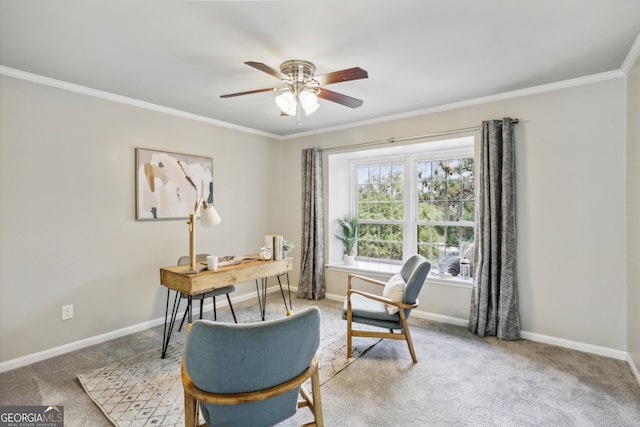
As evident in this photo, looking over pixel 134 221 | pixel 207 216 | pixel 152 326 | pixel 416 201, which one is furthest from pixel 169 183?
pixel 416 201

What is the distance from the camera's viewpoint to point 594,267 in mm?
2783

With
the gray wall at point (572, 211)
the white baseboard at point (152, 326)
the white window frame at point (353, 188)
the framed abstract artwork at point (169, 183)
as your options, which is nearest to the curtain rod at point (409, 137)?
the white window frame at point (353, 188)

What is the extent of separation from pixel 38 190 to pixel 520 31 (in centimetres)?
381

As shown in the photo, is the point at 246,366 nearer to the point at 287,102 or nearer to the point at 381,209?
the point at 287,102

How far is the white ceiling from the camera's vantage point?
1.82 meters

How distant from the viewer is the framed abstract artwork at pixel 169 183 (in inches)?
132

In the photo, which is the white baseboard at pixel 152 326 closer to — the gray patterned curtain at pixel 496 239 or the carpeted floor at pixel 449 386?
the carpeted floor at pixel 449 386

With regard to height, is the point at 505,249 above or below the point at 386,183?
below

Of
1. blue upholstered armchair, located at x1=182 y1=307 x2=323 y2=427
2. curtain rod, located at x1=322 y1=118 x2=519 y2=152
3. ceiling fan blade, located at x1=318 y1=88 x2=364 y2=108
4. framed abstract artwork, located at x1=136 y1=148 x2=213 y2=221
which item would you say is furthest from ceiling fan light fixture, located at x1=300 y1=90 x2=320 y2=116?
framed abstract artwork, located at x1=136 y1=148 x2=213 y2=221

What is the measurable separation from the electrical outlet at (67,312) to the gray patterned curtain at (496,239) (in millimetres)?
3783

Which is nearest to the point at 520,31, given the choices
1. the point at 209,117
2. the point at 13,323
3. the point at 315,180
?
the point at 315,180

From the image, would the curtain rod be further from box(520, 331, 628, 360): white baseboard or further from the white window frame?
box(520, 331, 628, 360): white baseboard

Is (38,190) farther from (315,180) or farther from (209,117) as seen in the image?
(315,180)

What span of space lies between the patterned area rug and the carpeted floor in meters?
0.08
